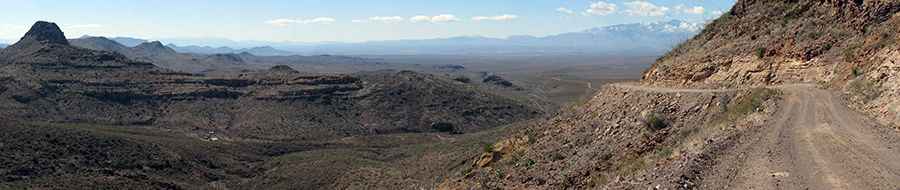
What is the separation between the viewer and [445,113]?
104m

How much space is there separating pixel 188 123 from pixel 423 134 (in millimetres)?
32226

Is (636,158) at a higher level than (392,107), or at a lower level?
higher

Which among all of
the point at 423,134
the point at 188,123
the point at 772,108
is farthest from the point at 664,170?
the point at 188,123

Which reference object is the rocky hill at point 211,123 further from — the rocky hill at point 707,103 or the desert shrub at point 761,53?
the desert shrub at point 761,53

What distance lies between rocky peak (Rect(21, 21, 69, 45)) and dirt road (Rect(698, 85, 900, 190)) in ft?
471

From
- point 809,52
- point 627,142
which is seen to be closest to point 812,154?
point 627,142

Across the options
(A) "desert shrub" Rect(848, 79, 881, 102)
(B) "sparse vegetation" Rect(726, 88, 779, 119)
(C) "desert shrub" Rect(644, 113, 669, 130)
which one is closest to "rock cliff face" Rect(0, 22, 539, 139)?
(C) "desert shrub" Rect(644, 113, 669, 130)

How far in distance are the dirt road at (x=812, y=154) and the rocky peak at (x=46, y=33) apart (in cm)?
14362

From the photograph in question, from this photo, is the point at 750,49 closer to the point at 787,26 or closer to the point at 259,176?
the point at 787,26

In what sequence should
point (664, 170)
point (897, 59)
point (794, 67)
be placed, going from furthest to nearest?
point (794, 67), point (897, 59), point (664, 170)

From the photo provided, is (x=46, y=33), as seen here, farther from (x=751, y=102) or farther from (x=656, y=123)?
(x=751, y=102)

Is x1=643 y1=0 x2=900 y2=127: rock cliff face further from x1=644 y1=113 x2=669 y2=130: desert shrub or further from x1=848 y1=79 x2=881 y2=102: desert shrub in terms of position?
x1=644 y1=113 x2=669 y2=130: desert shrub

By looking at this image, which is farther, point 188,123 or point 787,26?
point 188,123

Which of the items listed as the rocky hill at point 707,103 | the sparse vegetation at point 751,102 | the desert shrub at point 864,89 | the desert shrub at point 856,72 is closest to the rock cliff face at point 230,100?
the rocky hill at point 707,103
